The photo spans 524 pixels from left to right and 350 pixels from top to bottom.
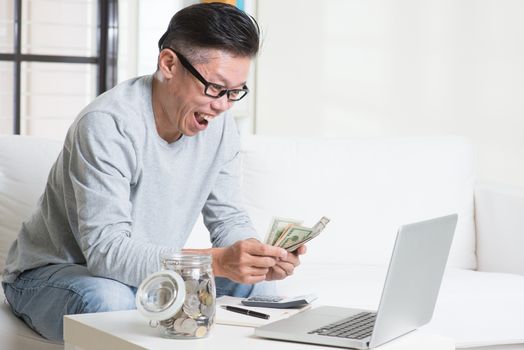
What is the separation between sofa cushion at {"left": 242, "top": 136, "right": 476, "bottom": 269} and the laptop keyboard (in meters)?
1.17

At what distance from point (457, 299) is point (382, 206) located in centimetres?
51

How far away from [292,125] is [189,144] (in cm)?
251

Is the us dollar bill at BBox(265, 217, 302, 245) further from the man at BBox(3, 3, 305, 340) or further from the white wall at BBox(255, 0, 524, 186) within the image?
the white wall at BBox(255, 0, 524, 186)

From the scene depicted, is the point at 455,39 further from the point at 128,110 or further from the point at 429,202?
the point at 128,110

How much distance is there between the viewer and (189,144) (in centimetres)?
217

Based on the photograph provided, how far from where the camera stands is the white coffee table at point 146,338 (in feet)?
4.97

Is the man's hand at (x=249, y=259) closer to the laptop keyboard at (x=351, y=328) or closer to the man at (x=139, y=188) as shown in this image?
the man at (x=139, y=188)

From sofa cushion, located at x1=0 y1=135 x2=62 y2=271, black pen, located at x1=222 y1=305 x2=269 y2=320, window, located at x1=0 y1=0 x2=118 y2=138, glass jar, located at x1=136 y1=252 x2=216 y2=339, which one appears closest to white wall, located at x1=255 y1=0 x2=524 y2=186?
window, located at x1=0 y1=0 x2=118 y2=138

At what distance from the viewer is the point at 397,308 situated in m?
1.60

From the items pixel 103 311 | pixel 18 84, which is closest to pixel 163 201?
pixel 103 311

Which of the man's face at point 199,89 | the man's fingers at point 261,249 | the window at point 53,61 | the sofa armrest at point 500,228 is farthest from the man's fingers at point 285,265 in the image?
the window at point 53,61

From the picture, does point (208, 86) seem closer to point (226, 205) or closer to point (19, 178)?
point (226, 205)

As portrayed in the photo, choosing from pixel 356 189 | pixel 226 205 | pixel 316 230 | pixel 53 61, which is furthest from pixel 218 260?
pixel 53 61

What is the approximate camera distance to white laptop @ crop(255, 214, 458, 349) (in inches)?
60.4
